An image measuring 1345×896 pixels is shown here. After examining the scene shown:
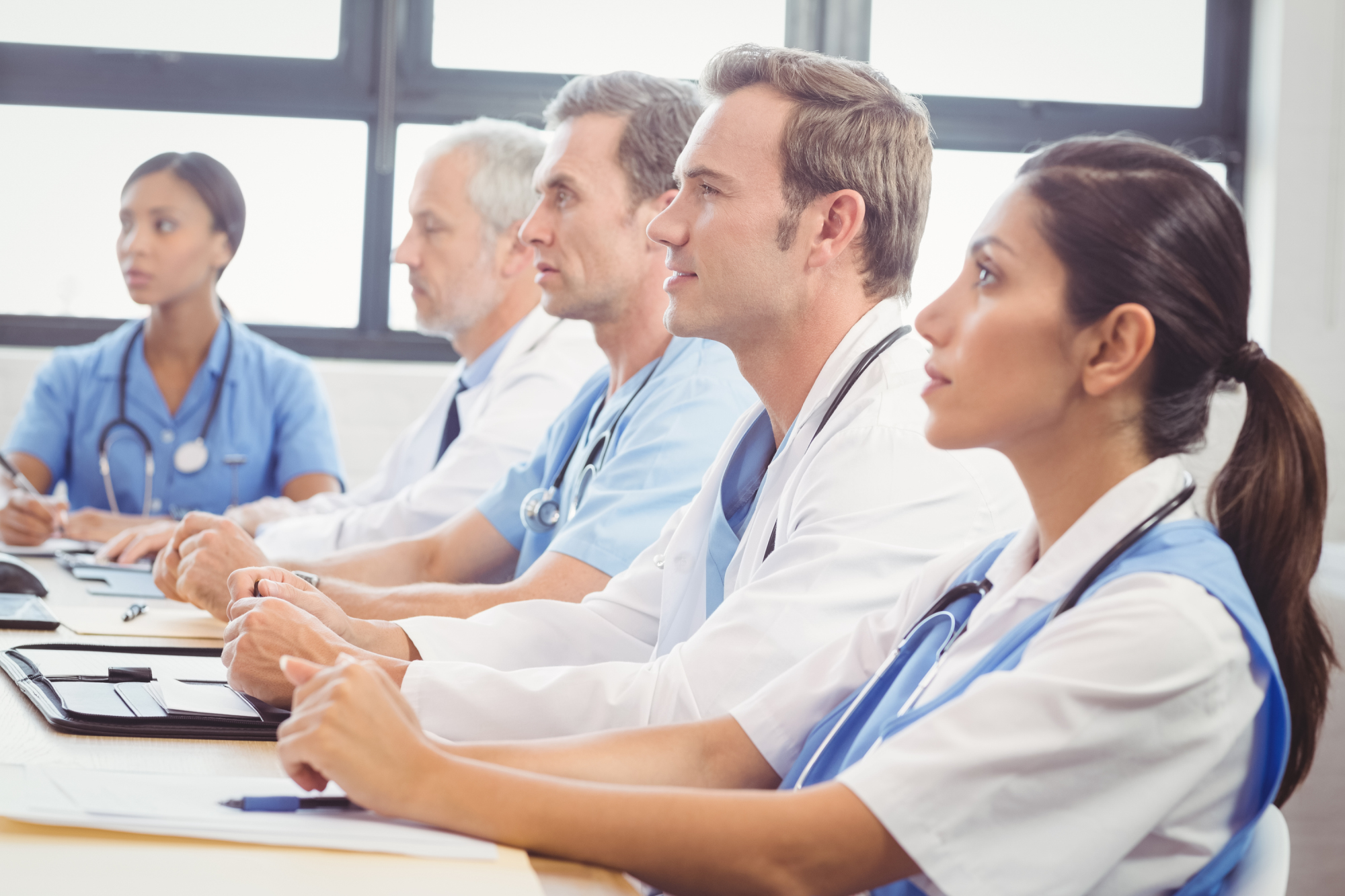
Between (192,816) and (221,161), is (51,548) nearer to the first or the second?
(221,161)

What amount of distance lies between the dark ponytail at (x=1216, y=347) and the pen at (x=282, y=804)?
620mm

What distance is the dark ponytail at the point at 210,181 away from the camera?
10.6 feet

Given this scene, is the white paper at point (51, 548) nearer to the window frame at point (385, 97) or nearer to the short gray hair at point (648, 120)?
the short gray hair at point (648, 120)

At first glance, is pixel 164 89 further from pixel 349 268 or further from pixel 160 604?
pixel 160 604

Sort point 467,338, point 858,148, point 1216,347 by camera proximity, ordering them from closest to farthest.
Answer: point 1216,347, point 858,148, point 467,338

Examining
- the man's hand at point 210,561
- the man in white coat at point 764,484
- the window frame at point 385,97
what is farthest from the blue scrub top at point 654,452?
the window frame at point 385,97

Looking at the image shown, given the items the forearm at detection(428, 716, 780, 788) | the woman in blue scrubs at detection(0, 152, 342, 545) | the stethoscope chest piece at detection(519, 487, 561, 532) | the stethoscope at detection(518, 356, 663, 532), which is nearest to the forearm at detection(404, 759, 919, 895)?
the forearm at detection(428, 716, 780, 788)

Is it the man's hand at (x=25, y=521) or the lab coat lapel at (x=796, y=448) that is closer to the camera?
the lab coat lapel at (x=796, y=448)

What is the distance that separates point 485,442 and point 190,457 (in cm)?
95

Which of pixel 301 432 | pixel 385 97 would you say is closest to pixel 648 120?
pixel 301 432

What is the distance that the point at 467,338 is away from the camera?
2.89m

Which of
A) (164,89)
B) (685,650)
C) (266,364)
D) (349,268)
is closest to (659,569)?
(685,650)

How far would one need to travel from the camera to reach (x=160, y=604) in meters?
1.82

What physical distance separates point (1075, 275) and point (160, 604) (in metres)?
1.40
